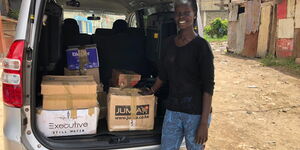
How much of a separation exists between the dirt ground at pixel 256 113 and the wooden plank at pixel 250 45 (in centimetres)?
434

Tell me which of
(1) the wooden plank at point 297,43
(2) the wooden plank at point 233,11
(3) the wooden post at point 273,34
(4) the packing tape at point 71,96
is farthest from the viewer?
(2) the wooden plank at point 233,11

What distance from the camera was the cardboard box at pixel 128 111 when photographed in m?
2.17

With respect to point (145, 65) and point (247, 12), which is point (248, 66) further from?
point (145, 65)

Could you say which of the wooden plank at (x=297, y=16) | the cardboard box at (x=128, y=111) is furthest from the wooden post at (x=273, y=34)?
the cardboard box at (x=128, y=111)

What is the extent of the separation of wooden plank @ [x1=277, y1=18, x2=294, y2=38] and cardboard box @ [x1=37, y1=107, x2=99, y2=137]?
30.7ft

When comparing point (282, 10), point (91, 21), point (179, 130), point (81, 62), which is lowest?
point (179, 130)

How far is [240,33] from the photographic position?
43.6ft

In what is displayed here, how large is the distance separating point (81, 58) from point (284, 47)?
9100 millimetres

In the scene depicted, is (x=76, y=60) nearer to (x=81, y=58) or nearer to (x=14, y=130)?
(x=81, y=58)

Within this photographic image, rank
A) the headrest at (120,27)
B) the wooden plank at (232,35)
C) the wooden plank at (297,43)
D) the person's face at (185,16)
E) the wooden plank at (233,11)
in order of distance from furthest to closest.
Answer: the wooden plank at (232,35), the wooden plank at (233,11), the wooden plank at (297,43), the headrest at (120,27), the person's face at (185,16)

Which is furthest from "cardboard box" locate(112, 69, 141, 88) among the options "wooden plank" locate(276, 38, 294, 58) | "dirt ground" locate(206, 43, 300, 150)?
"wooden plank" locate(276, 38, 294, 58)


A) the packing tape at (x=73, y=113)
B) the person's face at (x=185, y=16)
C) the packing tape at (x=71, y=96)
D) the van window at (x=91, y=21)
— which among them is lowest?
the packing tape at (x=73, y=113)

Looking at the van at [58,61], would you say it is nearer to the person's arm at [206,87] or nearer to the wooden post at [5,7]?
the person's arm at [206,87]

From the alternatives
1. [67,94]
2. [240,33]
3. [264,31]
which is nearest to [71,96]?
[67,94]
